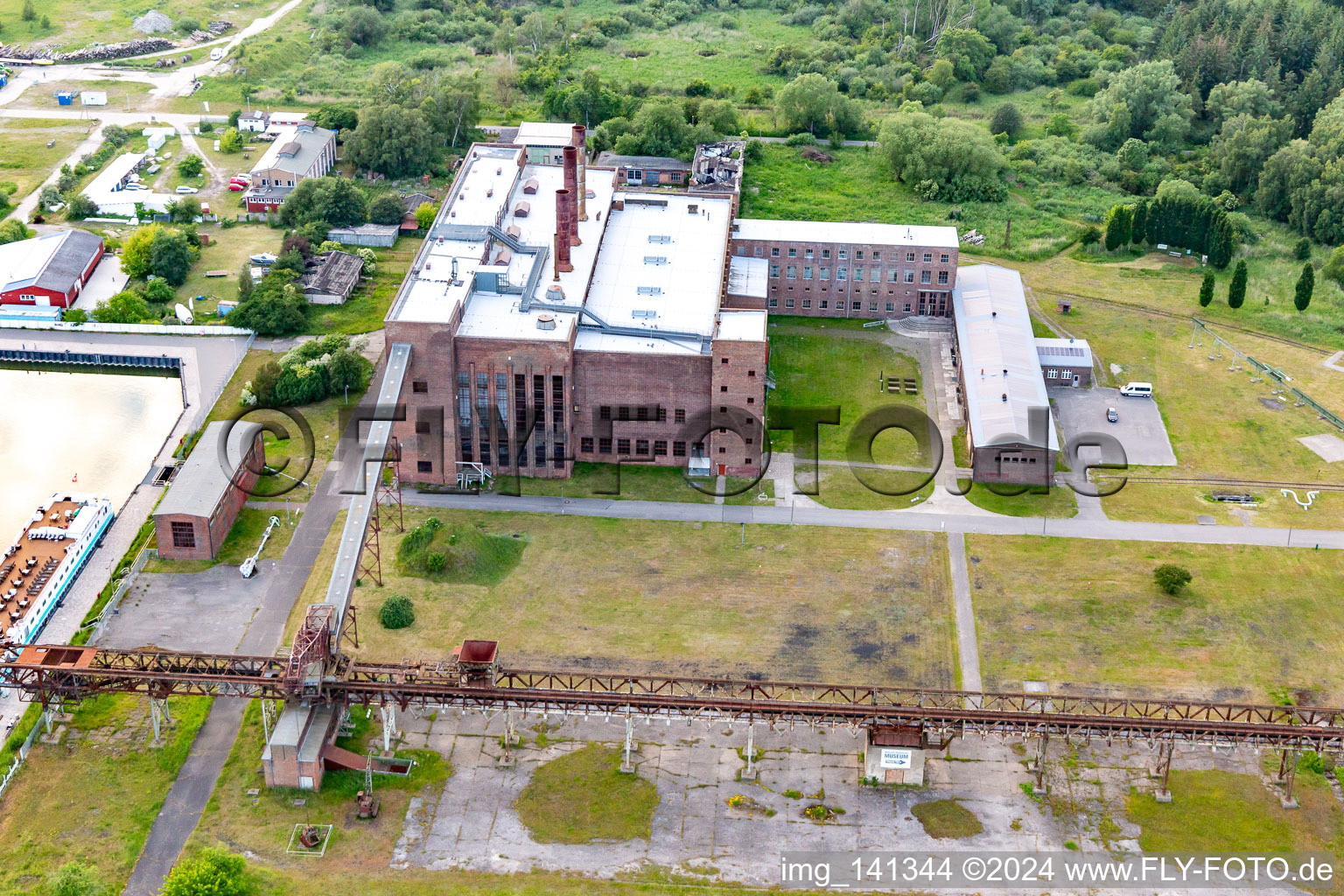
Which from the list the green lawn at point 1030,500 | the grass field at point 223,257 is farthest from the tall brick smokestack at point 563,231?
the grass field at point 223,257

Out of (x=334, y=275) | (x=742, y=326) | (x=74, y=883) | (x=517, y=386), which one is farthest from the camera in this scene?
(x=334, y=275)

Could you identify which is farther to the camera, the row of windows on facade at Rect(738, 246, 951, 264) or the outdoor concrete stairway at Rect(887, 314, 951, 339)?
the row of windows on facade at Rect(738, 246, 951, 264)

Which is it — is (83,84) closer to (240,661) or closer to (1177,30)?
(240,661)

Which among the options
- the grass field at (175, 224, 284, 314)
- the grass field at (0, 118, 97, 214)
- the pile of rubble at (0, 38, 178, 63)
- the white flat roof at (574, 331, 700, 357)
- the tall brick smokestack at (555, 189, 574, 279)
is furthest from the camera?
the pile of rubble at (0, 38, 178, 63)

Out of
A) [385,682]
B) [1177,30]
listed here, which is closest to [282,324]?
[385,682]

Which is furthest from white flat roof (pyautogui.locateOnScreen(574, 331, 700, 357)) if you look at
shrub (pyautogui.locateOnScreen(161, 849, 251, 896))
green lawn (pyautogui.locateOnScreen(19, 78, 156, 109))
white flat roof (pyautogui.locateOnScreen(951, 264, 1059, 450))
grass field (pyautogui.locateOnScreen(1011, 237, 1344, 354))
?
green lawn (pyautogui.locateOnScreen(19, 78, 156, 109))

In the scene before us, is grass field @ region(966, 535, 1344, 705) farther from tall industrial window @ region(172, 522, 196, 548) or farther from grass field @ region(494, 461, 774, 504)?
tall industrial window @ region(172, 522, 196, 548)

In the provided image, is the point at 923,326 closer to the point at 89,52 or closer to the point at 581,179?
the point at 581,179

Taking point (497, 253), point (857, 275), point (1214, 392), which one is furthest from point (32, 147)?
point (1214, 392)
